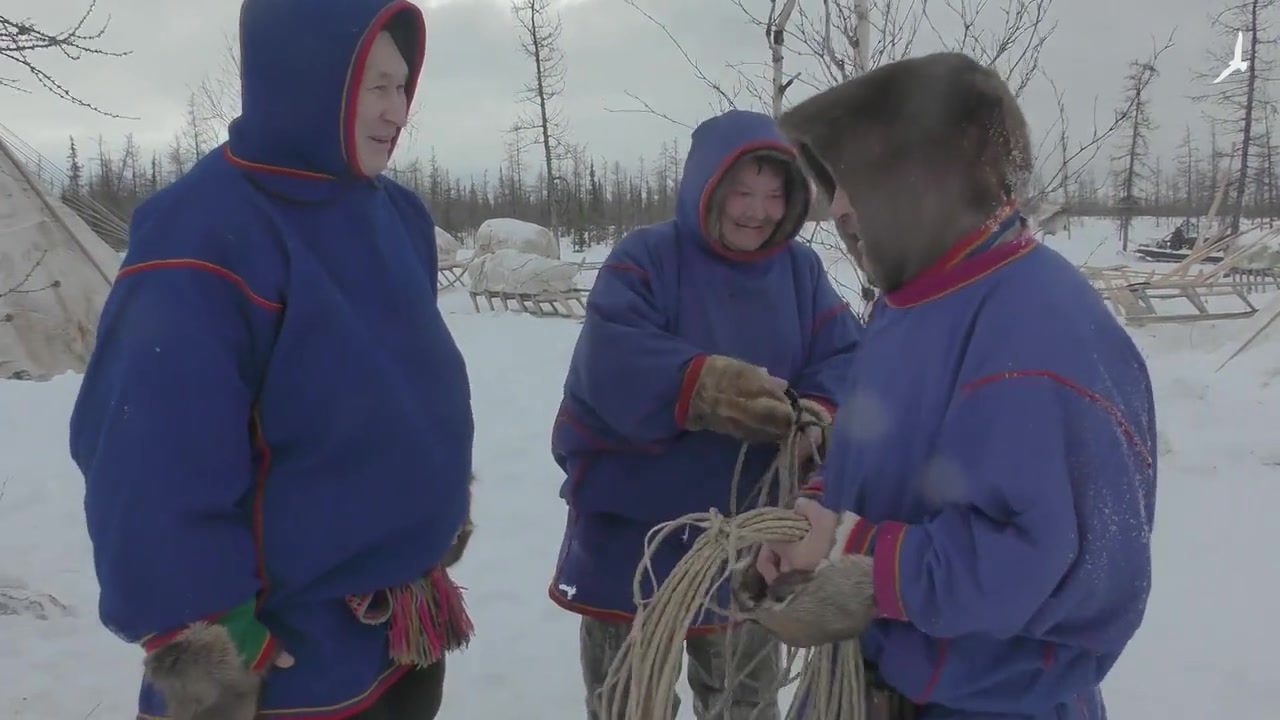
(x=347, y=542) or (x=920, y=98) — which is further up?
(x=920, y=98)

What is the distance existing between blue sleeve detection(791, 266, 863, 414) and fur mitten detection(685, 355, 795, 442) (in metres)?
0.23

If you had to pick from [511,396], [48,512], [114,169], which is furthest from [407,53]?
[114,169]

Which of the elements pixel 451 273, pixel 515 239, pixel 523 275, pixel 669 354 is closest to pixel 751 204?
pixel 669 354

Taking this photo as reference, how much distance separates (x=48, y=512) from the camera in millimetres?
5031

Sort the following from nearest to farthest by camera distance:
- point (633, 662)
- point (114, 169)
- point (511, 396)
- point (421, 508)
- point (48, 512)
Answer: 1. point (633, 662)
2. point (421, 508)
3. point (48, 512)
4. point (511, 396)
5. point (114, 169)

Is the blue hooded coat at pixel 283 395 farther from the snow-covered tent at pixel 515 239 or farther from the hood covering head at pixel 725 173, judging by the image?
the snow-covered tent at pixel 515 239

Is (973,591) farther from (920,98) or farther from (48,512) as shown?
(48,512)

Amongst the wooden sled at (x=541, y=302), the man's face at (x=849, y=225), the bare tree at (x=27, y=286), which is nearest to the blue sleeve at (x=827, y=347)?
the man's face at (x=849, y=225)

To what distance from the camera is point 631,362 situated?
89.6 inches

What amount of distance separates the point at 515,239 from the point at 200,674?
62.9 ft

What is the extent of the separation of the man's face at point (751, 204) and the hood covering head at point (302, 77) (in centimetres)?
102

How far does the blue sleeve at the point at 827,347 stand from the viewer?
242cm

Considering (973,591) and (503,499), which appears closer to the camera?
(973,591)

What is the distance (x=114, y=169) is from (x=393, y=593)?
187 ft
